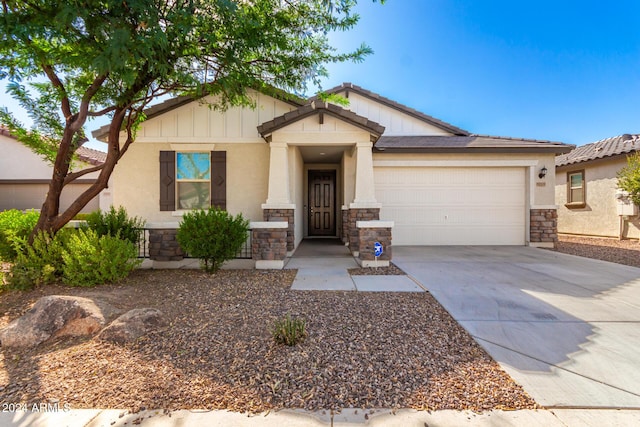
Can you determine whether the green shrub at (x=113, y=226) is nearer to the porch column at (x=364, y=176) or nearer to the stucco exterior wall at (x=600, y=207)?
the porch column at (x=364, y=176)

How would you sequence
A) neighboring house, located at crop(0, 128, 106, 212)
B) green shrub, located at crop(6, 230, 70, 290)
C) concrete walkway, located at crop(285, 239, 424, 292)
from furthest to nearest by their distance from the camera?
neighboring house, located at crop(0, 128, 106, 212) → concrete walkway, located at crop(285, 239, 424, 292) → green shrub, located at crop(6, 230, 70, 290)

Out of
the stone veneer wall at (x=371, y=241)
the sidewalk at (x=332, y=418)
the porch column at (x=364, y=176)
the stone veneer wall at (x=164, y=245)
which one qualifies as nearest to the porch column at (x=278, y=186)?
the porch column at (x=364, y=176)

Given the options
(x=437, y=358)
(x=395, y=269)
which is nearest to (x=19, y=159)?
(x=395, y=269)

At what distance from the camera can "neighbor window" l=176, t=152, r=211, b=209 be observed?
23.4ft

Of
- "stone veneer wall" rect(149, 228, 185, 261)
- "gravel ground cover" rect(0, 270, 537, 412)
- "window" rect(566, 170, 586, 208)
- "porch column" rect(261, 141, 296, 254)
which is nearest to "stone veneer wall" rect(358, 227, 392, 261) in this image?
"porch column" rect(261, 141, 296, 254)

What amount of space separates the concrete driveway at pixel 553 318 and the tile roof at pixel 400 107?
247 inches

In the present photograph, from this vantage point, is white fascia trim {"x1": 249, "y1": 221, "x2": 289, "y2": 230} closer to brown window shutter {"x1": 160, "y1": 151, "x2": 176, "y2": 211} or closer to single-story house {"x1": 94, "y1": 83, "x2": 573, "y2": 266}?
single-story house {"x1": 94, "y1": 83, "x2": 573, "y2": 266}

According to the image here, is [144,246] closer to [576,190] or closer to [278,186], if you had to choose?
[278,186]

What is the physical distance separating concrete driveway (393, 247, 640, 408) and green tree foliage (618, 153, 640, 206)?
14.4 feet

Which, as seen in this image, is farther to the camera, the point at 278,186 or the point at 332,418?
the point at 278,186

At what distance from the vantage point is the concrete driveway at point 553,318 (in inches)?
84.2

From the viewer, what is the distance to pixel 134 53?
3.44 metres

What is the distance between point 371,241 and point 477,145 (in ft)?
17.8

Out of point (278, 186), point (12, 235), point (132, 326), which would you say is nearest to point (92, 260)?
point (12, 235)
